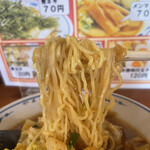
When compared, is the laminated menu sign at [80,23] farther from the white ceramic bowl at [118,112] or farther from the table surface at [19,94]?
the white ceramic bowl at [118,112]

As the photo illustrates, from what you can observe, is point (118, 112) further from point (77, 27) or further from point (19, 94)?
point (19, 94)

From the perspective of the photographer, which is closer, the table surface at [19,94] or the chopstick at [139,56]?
the chopstick at [139,56]

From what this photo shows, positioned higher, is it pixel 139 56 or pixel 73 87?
pixel 139 56

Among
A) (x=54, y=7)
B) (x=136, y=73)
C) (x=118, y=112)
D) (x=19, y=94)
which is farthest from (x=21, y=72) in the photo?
(x=136, y=73)

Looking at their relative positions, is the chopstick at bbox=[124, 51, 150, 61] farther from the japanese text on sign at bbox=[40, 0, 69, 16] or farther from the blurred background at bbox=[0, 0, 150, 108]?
the japanese text on sign at bbox=[40, 0, 69, 16]

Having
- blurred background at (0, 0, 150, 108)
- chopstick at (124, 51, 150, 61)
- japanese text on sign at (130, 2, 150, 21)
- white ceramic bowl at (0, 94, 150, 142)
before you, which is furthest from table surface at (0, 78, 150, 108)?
chopstick at (124, 51, 150, 61)

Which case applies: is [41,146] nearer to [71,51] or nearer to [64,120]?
[64,120]

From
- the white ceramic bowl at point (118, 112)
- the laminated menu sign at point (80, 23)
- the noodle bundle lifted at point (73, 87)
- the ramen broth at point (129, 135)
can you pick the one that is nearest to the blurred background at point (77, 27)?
the laminated menu sign at point (80, 23)
